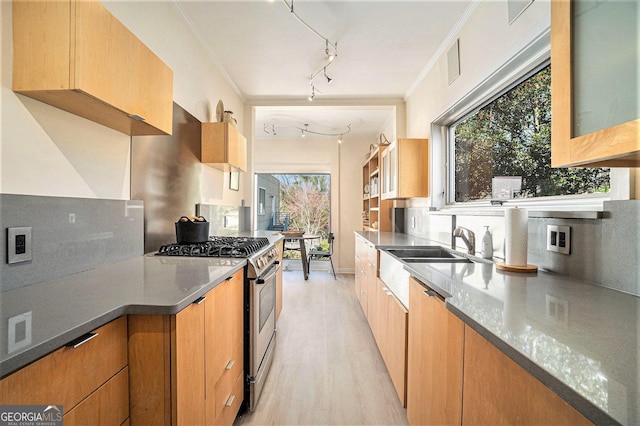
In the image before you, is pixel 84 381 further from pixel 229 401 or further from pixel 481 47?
pixel 481 47

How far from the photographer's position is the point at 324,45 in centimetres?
245

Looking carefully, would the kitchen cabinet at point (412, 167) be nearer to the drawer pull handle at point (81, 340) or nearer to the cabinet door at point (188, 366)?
the cabinet door at point (188, 366)

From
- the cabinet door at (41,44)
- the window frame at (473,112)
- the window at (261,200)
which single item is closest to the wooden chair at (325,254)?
the window at (261,200)

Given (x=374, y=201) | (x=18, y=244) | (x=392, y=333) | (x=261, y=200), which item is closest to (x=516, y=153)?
(x=392, y=333)

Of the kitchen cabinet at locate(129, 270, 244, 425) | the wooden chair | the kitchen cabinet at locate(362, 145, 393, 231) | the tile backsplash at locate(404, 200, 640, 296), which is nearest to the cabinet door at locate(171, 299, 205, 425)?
the kitchen cabinet at locate(129, 270, 244, 425)

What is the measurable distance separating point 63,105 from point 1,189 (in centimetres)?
39

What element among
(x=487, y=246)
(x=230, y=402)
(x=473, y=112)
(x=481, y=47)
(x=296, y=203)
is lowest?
(x=230, y=402)

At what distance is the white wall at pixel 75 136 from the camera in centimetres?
95

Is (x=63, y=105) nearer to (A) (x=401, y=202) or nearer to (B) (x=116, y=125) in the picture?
(B) (x=116, y=125)

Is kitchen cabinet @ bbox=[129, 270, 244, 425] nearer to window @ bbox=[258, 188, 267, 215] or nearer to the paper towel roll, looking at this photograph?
the paper towel roll

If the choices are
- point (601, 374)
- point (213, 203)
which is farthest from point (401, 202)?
point (601, 374)

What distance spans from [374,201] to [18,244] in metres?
4.25

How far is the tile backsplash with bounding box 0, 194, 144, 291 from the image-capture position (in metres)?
0.93

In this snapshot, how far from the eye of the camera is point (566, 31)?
2.74ft
